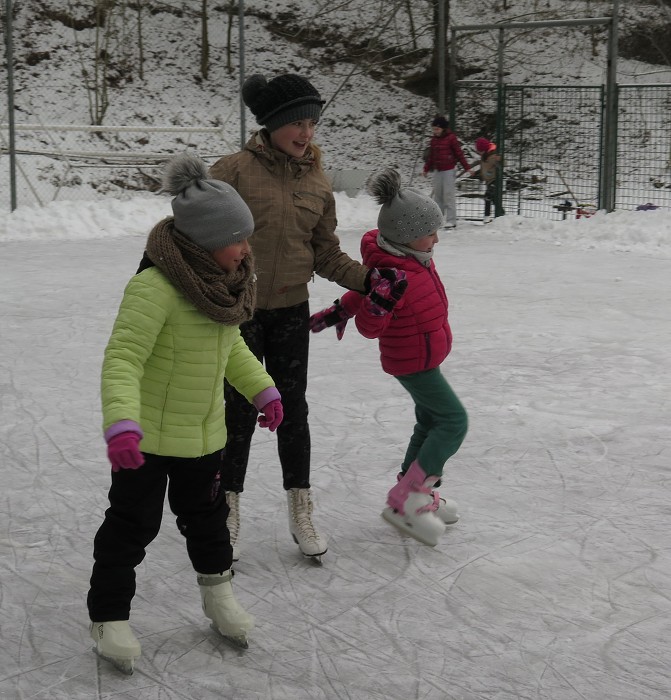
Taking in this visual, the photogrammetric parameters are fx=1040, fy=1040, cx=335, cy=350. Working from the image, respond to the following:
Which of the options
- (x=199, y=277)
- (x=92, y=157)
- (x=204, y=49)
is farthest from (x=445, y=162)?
(x=199, y=277)

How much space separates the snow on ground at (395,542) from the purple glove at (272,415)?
0.54 metres

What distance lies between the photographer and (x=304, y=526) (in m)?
3.05

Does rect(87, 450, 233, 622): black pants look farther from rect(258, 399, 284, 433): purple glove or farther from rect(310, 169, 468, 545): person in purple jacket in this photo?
rect(310, 169, 468, 545): person in purple jacket

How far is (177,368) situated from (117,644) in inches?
25.4

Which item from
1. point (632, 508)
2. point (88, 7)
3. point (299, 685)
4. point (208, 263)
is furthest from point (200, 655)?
point (88, 7)

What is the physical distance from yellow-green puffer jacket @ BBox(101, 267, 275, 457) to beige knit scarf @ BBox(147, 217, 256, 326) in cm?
4

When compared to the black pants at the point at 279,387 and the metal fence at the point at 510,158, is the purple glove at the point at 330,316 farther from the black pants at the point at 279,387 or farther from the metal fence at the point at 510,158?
the metal fence at the point at 510,158

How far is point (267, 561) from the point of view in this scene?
3.04m

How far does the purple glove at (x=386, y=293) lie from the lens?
288 centimetres

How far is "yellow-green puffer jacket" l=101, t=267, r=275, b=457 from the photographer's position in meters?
2.26

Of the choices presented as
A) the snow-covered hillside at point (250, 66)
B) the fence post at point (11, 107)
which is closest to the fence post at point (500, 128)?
the snow-covered hillside at point (250, 66)

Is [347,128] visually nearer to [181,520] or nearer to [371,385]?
[371,385]

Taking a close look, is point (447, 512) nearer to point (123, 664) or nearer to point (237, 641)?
point (237, 641)

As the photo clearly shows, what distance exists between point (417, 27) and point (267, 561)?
55.6 feet
